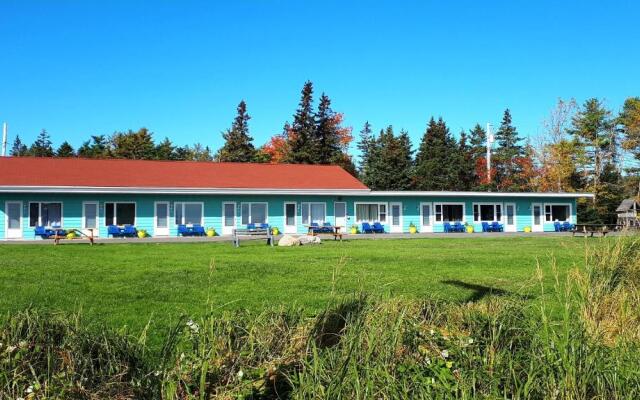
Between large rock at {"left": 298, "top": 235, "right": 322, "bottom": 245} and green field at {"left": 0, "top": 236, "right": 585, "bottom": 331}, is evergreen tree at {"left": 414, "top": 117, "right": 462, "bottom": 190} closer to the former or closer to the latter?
large rock at {"left": 298, "top": 235, "right": 322, "bottom": 245}

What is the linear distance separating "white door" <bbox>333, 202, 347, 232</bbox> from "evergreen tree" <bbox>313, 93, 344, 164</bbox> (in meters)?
24.2

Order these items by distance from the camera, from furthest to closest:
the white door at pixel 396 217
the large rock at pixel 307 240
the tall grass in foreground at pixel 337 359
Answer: the white door at pixel 396 217, the large rock at pixel 307 240, the tall grass in foreground at pixel 337 359

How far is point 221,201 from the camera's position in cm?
3484

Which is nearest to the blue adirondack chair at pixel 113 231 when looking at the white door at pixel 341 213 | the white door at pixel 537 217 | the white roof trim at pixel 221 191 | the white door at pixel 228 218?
the white roof trim at pixel 221 191

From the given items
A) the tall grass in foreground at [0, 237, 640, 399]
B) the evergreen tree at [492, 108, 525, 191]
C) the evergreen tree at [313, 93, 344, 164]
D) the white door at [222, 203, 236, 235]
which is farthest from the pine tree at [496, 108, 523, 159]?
the tall grass in foreground at [0, 237, 640, 399]

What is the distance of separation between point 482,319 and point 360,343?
133 centimetres

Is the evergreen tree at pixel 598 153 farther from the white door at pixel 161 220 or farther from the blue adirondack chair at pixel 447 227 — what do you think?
the white door at pixel 161 220

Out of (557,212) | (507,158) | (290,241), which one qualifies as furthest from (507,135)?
(290,241)

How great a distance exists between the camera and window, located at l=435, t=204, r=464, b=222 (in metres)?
40.0

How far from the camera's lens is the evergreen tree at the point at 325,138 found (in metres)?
62.2

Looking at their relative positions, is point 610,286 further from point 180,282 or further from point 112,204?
point 112,204

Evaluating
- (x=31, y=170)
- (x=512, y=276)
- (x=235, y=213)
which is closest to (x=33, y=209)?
(x=31, y=170)

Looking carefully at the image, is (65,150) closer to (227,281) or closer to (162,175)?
(162,175)

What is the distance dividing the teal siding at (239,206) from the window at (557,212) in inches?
11.9
